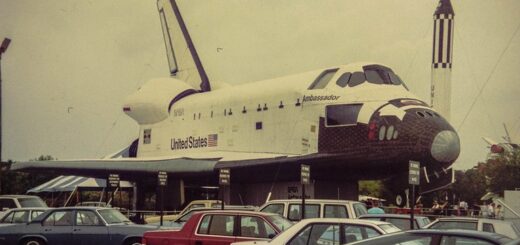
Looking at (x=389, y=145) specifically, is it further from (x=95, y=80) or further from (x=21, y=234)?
(x=95, y=80)

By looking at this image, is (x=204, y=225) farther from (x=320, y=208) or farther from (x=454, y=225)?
(x=454, y=225)

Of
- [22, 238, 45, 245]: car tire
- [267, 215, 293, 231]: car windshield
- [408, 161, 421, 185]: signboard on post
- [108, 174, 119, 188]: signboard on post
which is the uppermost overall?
[408, 161, 421, 185]: signboard on post

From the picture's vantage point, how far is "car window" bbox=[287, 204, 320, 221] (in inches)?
592

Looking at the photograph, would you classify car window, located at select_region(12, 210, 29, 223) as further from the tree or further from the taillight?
the tree

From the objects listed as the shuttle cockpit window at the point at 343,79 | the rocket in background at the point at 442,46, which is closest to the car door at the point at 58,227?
the shuttle cockpit window at the point at 343,79

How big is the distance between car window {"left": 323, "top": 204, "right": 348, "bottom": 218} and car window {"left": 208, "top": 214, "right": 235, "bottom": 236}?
13.1 ft

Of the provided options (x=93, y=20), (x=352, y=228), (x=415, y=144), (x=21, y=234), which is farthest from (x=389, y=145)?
(x=93, y=20)

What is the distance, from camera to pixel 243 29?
34.7 metres

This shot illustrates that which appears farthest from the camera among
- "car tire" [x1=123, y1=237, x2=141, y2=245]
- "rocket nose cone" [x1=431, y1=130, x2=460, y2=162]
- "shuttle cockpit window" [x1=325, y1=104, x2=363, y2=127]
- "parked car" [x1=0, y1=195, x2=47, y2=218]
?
"shuttle cockpit window" [x1=325, y1=104, x2=363, y2=127]

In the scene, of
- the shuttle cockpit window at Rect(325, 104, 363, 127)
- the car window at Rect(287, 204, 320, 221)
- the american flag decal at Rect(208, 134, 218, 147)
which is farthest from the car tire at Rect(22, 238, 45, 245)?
the american flag decal at Rect(208, 134, 218, 147)

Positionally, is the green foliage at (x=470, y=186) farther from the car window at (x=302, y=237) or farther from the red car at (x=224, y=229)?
the car window at (x=302, y=237)

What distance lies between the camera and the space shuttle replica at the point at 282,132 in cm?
2362

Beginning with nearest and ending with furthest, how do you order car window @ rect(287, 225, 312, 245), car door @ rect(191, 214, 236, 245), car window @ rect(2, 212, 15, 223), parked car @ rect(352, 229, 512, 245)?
parked car @ rect(352, 229, 512, 245) < car window @ rect(287, 225, 312, 245) < car door @ rect(191, 214, 236, 245) < car window @ rect(2, 212, 15, 223)

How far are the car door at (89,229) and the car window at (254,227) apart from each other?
3822 millimetres
